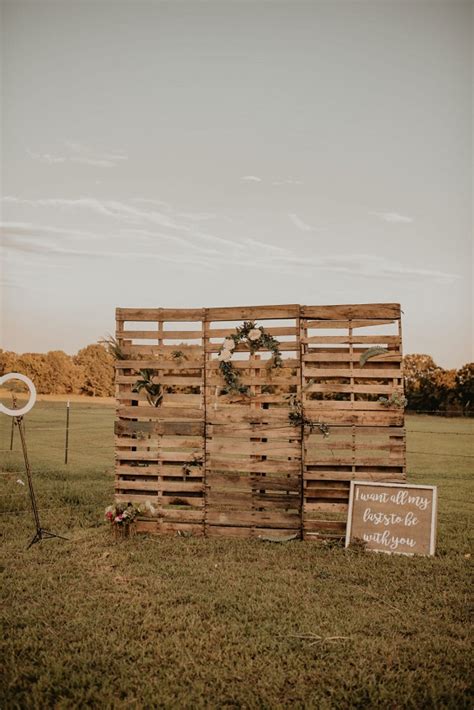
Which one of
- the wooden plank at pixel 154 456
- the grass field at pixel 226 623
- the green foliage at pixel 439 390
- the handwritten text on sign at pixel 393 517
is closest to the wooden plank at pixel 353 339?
the handwritten text on sign at pixel 393 517

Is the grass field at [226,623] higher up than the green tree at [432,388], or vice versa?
the green tree at [432,388]

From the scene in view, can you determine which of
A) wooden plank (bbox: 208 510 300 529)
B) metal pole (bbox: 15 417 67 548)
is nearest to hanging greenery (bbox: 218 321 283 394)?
wooden plank (bbox: 208 510 300 529)

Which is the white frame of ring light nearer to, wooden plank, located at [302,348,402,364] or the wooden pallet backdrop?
the wooden pallet backdrop

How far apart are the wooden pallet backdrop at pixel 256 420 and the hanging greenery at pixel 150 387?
0.08m

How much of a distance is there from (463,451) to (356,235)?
1088 centimetres

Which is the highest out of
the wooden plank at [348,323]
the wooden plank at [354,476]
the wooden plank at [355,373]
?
the wooden plank at [348,323]

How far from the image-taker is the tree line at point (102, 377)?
1480 inches

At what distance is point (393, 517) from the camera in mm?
6684

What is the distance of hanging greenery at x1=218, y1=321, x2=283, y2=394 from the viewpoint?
7.29 meters

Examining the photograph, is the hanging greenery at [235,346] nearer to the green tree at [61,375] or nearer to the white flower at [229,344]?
the white flower at [229,344]

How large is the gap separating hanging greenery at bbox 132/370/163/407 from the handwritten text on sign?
2.97 metres

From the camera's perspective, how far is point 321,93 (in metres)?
9.87

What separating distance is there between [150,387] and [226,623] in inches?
150

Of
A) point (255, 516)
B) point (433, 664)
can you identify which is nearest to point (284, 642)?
point (433, 664)
